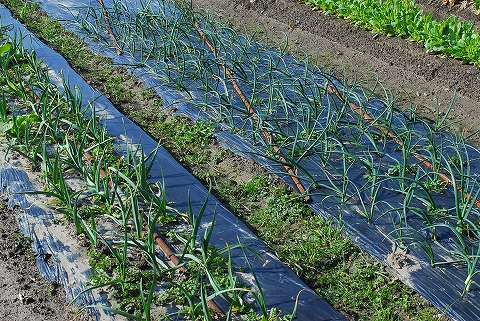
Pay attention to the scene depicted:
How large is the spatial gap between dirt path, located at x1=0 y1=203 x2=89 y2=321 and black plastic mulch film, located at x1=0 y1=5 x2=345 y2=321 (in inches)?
2.0

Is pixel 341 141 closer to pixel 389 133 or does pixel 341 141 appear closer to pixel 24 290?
pixel 389 133

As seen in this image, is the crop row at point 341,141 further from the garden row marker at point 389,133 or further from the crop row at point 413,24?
the crop row at point 413,24

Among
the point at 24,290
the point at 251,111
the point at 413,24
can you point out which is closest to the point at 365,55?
the point at 413,24

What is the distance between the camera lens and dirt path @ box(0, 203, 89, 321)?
307 centimetres

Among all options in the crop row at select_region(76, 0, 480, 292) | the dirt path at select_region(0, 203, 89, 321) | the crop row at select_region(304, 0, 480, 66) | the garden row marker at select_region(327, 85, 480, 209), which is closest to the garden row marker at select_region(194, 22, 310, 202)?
the crop row at select_region(76, 0, 480, 292)

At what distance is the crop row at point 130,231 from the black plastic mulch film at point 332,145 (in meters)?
0.27

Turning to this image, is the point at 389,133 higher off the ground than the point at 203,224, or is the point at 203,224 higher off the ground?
the point at 389,133

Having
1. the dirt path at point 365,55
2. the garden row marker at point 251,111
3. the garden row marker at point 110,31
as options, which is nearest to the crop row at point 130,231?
the garden row marker at point 251,111

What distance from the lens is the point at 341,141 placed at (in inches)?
160

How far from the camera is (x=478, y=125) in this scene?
15.4 ft

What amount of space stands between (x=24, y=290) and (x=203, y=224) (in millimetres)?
986

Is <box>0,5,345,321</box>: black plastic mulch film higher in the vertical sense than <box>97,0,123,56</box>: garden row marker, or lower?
lower

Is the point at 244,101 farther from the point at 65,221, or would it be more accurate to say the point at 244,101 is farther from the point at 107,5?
the point at 107,5

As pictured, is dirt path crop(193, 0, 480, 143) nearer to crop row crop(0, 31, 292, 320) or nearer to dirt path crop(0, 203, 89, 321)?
crop row crop(0, 31, 292, 320)
